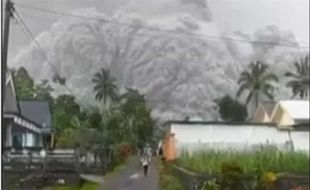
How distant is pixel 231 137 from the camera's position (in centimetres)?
155

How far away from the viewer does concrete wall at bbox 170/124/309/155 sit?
1535mm

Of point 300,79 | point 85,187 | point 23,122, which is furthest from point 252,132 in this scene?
point 23,122

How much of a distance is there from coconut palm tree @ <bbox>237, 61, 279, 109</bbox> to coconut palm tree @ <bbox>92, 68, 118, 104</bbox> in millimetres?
319

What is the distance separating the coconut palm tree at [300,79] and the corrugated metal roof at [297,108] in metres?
0.02

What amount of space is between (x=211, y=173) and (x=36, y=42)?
1.78 feet

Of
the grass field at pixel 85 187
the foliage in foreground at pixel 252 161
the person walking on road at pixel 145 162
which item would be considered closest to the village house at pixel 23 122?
the grass field at pixel 85 187

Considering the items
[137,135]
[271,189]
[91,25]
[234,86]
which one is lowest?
[271,189]

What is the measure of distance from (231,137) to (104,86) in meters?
0.35

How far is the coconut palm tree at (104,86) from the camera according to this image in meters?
1.50

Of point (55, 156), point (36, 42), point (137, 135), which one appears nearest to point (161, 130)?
point (137, 135)

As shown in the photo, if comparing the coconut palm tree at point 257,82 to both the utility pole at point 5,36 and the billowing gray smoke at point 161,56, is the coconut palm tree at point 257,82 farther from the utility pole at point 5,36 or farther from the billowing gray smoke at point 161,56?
the utility pole at point 5,36

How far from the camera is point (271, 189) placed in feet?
5.11

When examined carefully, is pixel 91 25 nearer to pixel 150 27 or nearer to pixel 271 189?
pixel 150 27

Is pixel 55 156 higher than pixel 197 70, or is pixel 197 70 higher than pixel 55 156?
pixel 197 70
